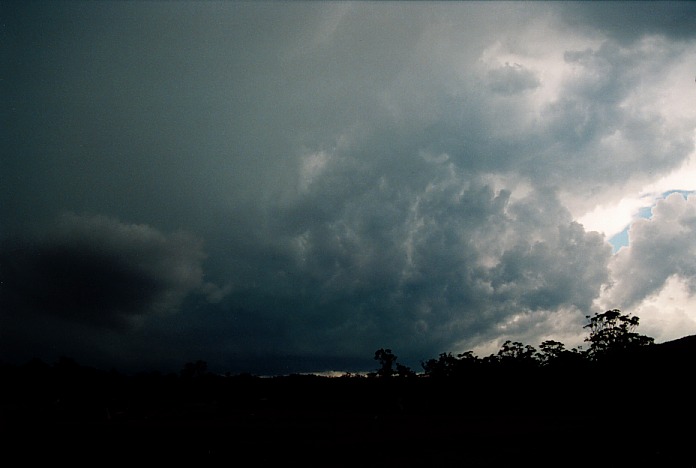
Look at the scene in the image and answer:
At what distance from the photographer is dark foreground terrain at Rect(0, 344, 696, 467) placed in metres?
31.3

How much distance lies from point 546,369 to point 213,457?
6237 centimetres

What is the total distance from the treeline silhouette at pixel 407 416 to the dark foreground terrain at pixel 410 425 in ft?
0.66

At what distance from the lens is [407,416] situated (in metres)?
65.1

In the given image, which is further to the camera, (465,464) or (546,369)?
(546,369)

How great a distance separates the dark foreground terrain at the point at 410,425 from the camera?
31.3m

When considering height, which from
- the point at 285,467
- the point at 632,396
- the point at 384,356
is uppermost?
the point at 384,356

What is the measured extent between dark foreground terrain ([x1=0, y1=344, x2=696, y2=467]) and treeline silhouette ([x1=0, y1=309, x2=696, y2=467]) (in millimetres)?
202

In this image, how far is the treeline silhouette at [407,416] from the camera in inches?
1266

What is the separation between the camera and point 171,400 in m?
92.1

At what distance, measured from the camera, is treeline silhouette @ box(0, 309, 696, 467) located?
3216 centimetres

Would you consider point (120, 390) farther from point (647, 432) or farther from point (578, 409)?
point (647, 432)

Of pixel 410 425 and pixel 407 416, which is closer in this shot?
pixel 410 425

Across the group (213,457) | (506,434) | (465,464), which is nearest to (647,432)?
(506,434)

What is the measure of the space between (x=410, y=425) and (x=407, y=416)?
13.7 meters
